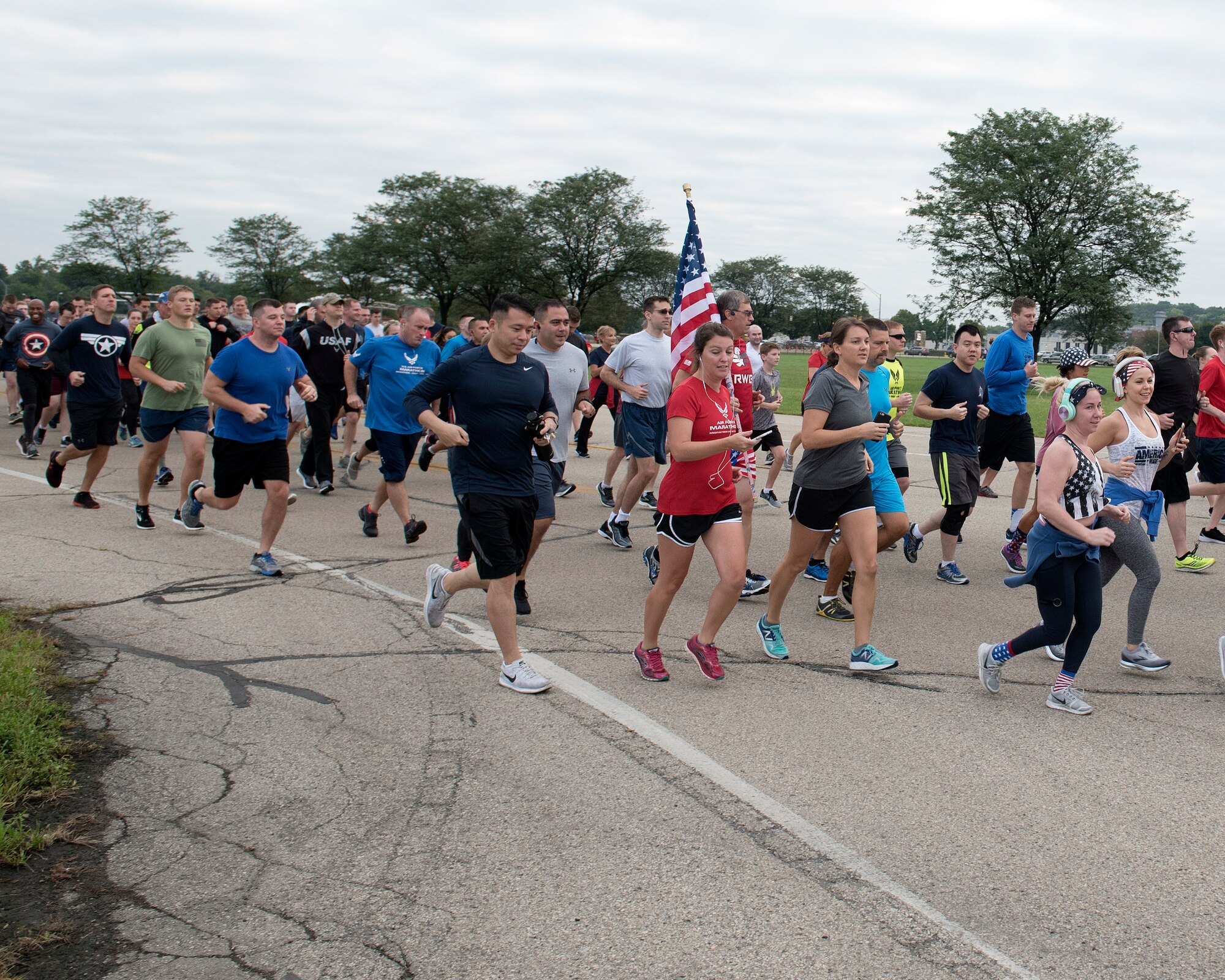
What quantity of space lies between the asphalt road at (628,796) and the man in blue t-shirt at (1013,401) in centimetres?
213

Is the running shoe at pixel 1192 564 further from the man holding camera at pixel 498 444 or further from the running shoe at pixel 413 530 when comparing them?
the running shoe at pixel 413 530

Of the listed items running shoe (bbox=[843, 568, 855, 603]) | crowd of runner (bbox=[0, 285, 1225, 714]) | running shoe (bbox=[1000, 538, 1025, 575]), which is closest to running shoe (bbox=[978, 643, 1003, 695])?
crowd of runner (bbox=[0, 285, 1225, 714])

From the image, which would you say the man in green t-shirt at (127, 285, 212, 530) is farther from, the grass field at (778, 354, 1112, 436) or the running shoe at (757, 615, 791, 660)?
the grass field at (778, 354, 1112, 436)

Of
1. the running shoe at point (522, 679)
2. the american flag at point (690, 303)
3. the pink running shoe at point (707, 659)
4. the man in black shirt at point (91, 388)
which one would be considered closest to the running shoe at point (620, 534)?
the american flag at point (690, 303)

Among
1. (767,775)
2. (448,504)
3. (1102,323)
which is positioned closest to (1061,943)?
(767,775)

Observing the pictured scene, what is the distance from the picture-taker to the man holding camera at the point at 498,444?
5.14 m

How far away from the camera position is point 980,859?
3477 millimetres

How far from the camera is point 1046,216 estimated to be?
50062 mm

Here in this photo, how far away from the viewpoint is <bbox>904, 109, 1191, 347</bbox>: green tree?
48.4 meters

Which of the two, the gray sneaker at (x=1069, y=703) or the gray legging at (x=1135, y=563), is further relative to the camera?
the gray legging at (x=1135, y=563)

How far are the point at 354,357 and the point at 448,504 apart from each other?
194 centimetres

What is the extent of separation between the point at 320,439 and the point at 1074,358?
7.54m

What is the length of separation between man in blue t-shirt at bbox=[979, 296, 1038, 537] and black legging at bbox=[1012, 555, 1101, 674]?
3819mm

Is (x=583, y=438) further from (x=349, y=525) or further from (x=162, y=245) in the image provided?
(x=162, y=245)
